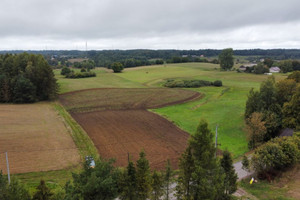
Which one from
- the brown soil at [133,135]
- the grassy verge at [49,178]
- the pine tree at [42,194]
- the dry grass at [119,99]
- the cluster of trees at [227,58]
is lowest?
the grassy verge at [49,178]

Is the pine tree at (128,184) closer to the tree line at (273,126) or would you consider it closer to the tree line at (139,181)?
the tree line at (139,181)

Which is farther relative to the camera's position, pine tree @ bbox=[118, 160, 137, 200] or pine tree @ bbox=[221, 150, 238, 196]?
pine tree @ bbox=[221, 150, 238, 196]

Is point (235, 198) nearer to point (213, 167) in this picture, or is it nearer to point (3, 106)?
point (213, 167)

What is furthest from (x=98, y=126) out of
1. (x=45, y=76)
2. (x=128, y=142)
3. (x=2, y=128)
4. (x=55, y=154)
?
(x=45, y=76)

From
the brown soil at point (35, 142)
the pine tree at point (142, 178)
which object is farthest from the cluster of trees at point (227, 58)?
the pine tree at point (142, 178)

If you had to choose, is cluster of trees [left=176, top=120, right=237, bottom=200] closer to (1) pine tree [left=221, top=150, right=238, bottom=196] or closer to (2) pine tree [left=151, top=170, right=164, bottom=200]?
(2) pine tree [left=151, top=170, right=164, bottom=200]

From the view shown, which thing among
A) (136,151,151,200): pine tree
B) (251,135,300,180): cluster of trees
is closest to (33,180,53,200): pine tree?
(136,151,151,200): pine tree

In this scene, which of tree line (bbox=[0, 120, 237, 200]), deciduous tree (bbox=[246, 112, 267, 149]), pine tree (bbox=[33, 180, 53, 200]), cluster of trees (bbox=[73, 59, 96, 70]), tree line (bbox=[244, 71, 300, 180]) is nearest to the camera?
tree line (bbox=[0, 120, 237, 200])

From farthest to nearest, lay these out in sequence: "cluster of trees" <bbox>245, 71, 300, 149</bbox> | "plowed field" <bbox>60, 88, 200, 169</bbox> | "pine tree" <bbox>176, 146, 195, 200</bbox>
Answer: "cluster of trees" <bbox>245, 71, 300, 149</bbox> < "plowed field" <bbox>60, 88, 200, 169</bbox> < "pine tree" <bbox>176, 146, 195, 200</bbox>
